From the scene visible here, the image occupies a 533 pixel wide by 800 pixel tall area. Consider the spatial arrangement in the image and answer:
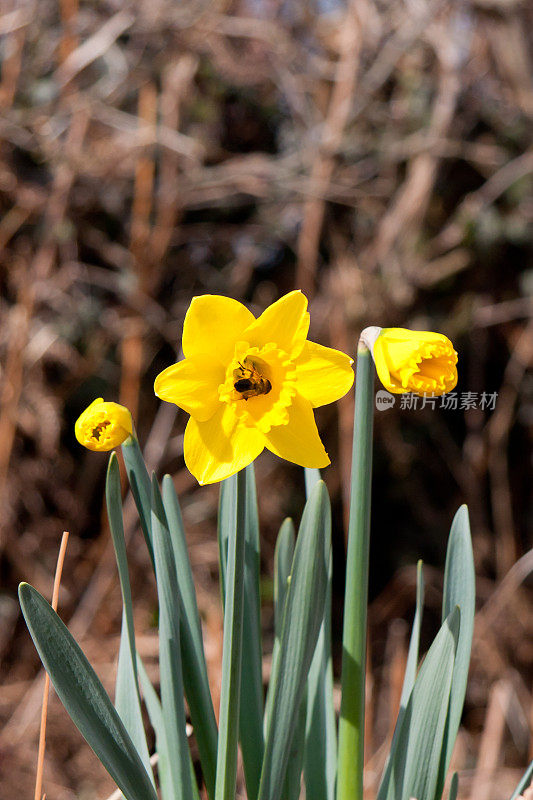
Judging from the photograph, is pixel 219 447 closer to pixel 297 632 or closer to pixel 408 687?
pixel 297 632

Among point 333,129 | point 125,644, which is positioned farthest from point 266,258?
point 125,644

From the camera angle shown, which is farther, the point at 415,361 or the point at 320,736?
the point at 320,736

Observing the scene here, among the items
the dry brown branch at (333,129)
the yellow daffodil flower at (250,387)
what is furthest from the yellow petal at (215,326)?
the dry brown branch at (333,129)

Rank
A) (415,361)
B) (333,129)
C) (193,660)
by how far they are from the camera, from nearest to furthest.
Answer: (415,361), (193,660), (333,129)

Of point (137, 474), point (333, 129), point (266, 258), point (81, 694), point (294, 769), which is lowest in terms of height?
point (294, 769)

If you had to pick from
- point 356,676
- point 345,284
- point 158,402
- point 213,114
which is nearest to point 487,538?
point 345,284

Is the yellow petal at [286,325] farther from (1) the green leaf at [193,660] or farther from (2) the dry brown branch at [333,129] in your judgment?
(2) the dry brown branch at [333,129]

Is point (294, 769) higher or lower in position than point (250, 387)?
lower
